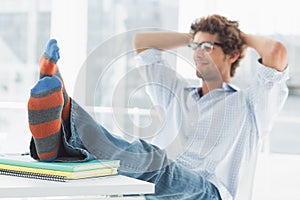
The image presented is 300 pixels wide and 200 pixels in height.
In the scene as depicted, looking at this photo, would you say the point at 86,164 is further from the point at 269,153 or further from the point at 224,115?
the point at 269,153

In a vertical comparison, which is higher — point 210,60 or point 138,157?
point 210,60

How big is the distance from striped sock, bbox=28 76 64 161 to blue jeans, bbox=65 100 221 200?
0.05m

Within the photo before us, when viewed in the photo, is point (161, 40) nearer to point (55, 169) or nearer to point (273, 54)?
point (273, 54)

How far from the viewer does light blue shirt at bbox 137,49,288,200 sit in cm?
199

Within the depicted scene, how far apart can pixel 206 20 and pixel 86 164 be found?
3.43 feet

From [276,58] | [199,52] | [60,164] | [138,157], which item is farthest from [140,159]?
[276,58]

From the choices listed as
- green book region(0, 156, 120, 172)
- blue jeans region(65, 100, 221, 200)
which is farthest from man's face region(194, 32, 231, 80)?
green book region(0, 156, 120, 172)

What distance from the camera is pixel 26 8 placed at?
10.9 feet

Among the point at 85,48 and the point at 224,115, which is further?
the point at 85,48

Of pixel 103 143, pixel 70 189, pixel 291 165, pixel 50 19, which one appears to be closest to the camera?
pixel 70 189

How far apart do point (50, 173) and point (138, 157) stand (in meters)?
0.34

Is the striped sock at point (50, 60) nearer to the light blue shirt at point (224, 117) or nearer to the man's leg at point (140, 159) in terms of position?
the man's leg at point (140, 159)

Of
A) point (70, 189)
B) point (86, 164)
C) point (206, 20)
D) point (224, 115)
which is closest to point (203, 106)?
point (224, 115)

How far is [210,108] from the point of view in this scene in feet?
6.79
